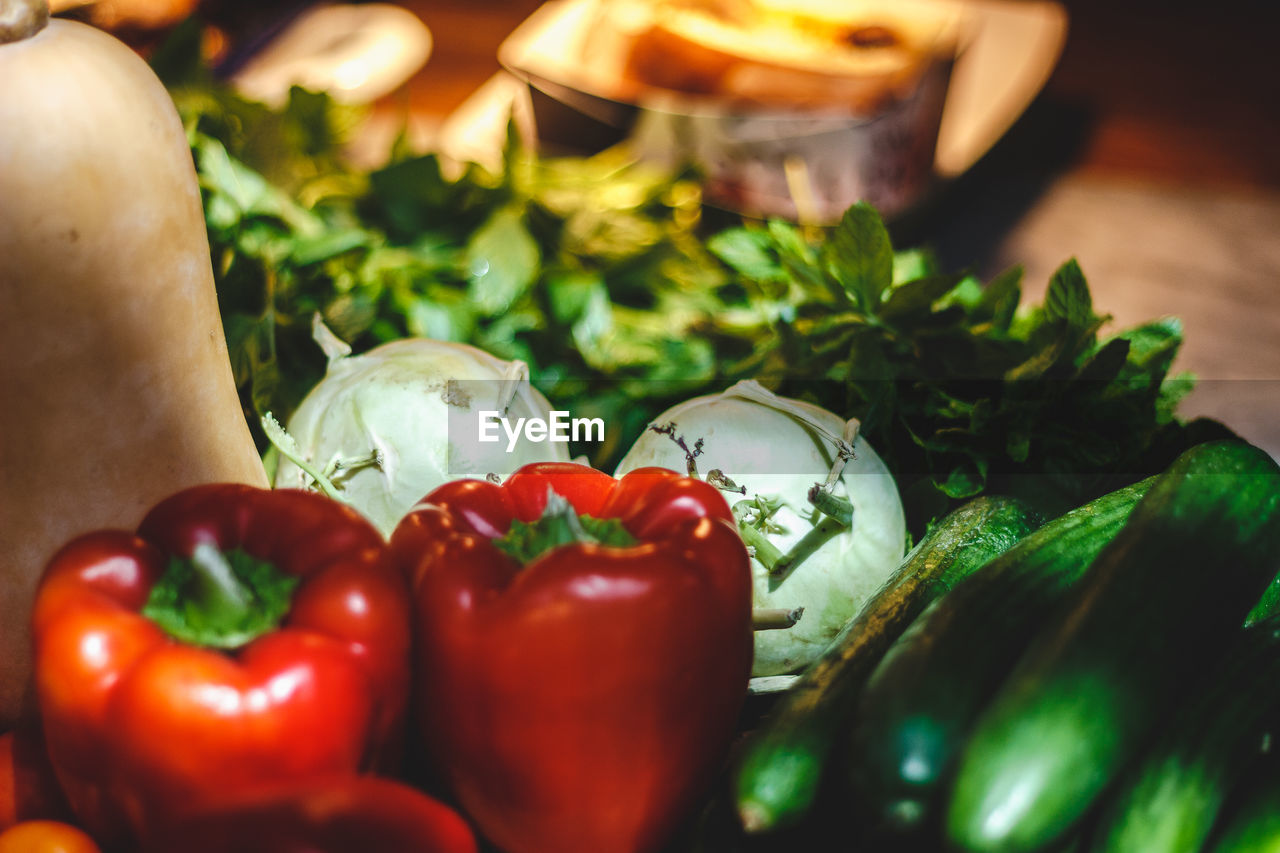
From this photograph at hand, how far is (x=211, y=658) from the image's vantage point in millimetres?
426

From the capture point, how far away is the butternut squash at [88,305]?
0.50 meters

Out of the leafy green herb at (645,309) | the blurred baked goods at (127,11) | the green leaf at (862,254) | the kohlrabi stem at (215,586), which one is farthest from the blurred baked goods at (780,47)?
the kohlrabi stem at (215,586)

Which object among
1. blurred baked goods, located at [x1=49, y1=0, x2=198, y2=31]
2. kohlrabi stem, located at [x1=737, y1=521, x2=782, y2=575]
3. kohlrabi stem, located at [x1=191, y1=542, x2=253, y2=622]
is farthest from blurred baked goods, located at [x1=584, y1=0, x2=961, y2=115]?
kohlrabi stem, located at [x1=191, y1=542, x2=253, y2=622]

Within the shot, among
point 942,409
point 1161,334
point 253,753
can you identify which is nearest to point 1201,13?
point 1161,334


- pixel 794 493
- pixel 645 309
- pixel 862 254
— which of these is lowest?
pixel 645 309

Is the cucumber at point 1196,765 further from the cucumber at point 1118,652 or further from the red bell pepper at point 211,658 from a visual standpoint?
the red bell pepper at point 211,658

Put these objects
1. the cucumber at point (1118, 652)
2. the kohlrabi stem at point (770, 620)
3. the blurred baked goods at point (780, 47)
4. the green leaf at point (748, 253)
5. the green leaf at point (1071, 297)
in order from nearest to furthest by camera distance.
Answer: the cucumber at point (1118, 652) → the kohlrabi stem at point (770, 620) → the green leaf at point (1071, 297) → the green leaf at point (748, 253) → the blurred baked goods at point (780, 47)

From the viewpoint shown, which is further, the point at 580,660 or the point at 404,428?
the point at 404,428

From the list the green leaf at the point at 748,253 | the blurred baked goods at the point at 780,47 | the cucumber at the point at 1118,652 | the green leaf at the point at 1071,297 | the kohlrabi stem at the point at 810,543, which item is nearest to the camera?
the cucumber at the point at 1118,652

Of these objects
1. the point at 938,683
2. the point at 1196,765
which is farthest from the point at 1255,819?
the point at 938,683

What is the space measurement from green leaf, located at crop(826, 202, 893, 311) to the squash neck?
0.57 m

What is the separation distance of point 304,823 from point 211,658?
85mm

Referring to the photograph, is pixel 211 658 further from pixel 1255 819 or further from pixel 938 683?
pixel 1255 819

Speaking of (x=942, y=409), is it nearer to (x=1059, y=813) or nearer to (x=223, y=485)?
(x=1059, y=813)
